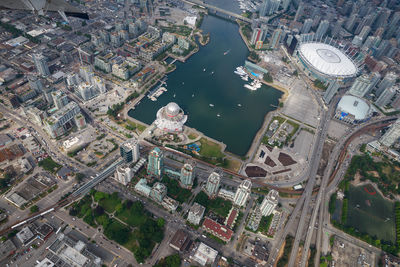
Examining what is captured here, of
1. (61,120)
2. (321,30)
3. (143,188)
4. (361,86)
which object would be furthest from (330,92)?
(61,120)

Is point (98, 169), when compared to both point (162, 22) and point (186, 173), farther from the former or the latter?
point (162, 22)

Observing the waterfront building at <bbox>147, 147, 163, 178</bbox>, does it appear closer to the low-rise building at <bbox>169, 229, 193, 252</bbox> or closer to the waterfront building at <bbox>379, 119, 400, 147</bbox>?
the low-rise building at <bbox>169, 229, 193, 252</bbox>

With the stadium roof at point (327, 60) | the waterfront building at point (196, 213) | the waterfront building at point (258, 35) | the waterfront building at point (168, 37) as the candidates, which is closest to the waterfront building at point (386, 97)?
the stadium roof at point (327, 60)

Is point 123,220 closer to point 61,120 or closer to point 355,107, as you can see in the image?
point 61,120

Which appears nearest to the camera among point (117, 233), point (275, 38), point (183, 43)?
point (117, 233)

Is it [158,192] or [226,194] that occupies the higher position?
[158,192]

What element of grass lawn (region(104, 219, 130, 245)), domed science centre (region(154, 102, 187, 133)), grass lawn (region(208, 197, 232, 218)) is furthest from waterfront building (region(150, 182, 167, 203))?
domed science centre (region(154, 102, 187, 133))

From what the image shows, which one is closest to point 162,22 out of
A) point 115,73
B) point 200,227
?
point 115,73
